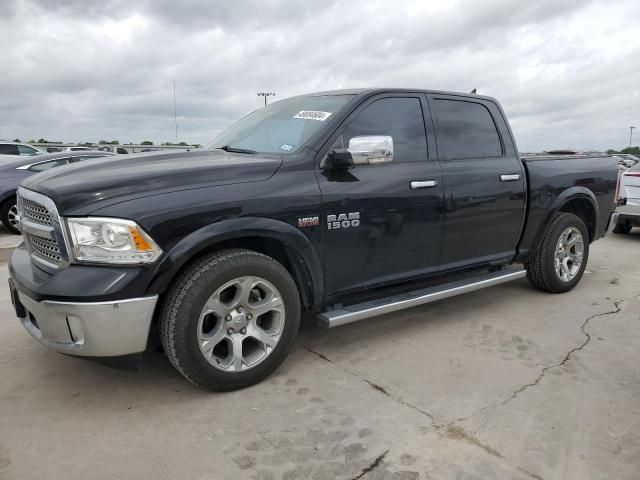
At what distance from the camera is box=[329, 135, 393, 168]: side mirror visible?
3205mm

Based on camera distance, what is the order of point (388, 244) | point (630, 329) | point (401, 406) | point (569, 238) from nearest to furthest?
point (401, 406) < point (388, 244) < point (630, 329) < point (569, 238)

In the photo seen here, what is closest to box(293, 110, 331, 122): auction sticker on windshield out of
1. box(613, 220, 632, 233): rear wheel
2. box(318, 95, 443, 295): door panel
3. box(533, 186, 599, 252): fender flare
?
box(318, 95, 443, 295): door panel

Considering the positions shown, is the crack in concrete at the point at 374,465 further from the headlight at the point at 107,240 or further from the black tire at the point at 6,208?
the black tire at the point at 6,208

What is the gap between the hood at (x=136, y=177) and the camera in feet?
8.66

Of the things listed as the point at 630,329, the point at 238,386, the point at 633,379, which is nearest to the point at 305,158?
the point at 238,386

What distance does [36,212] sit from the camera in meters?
2.93

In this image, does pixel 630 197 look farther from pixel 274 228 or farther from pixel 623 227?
pixel 274 228

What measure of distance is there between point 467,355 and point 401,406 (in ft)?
3.08

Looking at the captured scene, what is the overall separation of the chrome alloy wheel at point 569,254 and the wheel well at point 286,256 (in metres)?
2.91

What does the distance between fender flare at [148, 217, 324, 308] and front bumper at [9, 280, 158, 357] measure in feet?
0.50

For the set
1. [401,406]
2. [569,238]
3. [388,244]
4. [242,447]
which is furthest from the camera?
[569,238]

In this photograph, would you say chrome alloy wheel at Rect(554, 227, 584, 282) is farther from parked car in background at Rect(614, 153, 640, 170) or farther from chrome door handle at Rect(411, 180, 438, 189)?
parked car in background at Rect(614, 153, 640, 170)

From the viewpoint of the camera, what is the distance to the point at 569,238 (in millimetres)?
5121

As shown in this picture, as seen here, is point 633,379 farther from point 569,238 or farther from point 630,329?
point 569,238
